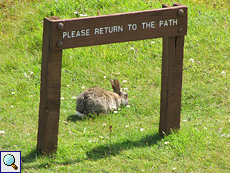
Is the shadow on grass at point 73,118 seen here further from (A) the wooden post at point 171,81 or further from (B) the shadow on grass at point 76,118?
(A) the wooden post at point 171,81

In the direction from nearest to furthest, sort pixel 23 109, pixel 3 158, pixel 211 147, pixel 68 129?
1. pixel 3 158
2. pixel 211 147
3. pixel 68 129
4. pixel 23 109

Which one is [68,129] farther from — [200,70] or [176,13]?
[200,70]

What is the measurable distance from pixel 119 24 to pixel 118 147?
1610 mm

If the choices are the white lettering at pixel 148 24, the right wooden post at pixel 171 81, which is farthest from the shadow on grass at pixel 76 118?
the white lettering at pixel 148 24

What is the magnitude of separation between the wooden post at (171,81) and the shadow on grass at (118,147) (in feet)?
0.71

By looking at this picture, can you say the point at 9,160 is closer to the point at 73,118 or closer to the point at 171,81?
the point at 73,118

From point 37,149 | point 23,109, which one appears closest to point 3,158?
point 37,149

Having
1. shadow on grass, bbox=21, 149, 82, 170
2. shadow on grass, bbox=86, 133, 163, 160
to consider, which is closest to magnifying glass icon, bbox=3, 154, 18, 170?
shadow on grass, bbox=21, 149, 82, 170

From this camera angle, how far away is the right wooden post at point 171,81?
4648 millimetres

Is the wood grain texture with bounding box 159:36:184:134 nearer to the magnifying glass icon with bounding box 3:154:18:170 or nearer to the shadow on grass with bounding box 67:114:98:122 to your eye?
the shadow on grass with bounding box 67:114:98:122

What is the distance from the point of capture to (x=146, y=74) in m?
6.85

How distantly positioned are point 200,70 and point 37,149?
370 centimetres

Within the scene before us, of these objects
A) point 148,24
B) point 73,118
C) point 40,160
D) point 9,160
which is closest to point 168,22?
point 148,24

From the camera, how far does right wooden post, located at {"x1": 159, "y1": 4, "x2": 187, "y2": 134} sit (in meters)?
4.65
